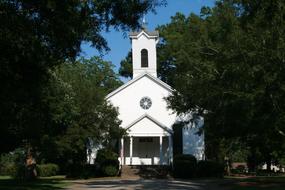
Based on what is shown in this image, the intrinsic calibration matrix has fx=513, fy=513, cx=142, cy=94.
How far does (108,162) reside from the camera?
135 feet

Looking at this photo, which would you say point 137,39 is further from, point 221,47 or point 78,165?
point 221,47

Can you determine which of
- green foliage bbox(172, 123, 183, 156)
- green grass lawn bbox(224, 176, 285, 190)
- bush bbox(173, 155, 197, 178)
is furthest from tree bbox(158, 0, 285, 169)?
green foliage bbox(172, 123, 183, 156)

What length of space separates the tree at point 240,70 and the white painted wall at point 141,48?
18.1m

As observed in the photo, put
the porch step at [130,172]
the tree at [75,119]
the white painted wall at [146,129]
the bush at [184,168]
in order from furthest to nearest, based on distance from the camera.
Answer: the white painted wall at [146,129]
the porch step at [130,172]
the bush at [184,168]
the tree at [75,119]

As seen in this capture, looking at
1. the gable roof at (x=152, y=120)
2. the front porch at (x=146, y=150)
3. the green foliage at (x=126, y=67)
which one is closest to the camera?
the gable roof at (x=152, y=120)

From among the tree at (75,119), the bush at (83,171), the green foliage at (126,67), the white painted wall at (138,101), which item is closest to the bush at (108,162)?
the bush at (83,171)

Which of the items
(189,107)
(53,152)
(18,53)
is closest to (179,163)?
(189,107)

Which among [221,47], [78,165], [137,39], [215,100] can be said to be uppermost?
[137,39]

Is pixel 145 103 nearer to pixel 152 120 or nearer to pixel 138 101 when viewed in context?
pixel 138 101

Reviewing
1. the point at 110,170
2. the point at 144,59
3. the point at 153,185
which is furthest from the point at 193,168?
the point at 144,59

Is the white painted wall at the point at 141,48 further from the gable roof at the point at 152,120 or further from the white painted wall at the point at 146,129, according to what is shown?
the white painted wall at the point at 146,129

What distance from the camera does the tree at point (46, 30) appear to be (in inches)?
511

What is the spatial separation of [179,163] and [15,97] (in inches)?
956

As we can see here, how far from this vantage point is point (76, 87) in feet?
131
